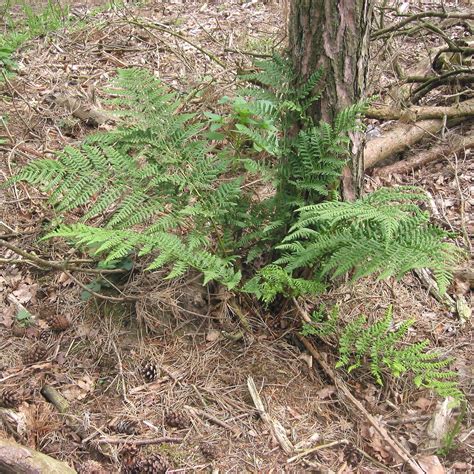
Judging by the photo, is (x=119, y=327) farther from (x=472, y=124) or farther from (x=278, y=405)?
(x=472, y=124)

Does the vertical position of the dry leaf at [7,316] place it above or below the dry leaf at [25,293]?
below

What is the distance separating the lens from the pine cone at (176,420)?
2215mm

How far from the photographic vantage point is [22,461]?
1857 mm

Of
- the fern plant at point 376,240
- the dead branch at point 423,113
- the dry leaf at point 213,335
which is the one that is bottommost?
the dry leaf at point 213,335

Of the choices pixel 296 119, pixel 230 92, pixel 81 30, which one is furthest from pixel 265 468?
pixel 81 30

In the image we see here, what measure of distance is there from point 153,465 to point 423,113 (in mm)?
3187

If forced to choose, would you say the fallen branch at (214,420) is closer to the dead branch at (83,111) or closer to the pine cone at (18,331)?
the pine cone at (18,331)

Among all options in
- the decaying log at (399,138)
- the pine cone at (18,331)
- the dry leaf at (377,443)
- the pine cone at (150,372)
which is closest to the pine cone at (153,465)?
the pine cone at (150,372)

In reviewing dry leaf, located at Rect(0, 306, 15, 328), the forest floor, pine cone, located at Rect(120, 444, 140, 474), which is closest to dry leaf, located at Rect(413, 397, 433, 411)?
the forest floor

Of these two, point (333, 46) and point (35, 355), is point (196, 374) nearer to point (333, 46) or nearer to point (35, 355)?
point (35, 355)

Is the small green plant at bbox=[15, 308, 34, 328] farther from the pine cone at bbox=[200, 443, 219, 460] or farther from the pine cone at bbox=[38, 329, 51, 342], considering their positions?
the pine cone at bbox=[200, 443, 219, 460]

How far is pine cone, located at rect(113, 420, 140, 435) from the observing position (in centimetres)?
219

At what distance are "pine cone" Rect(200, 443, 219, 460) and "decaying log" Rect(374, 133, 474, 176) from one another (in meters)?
2.37

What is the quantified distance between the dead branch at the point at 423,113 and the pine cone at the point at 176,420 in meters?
2.69
